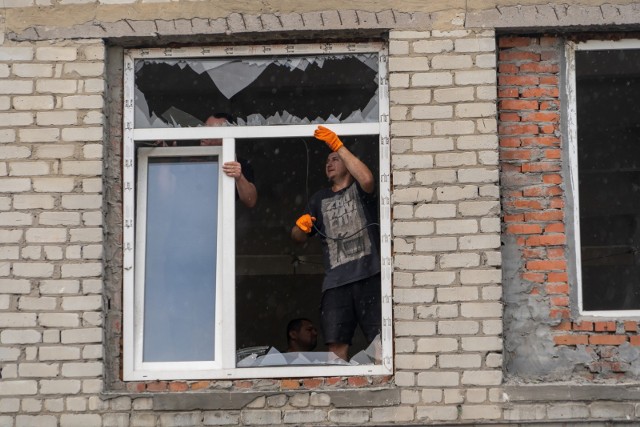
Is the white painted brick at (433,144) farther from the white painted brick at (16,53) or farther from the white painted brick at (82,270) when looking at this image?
the white painted brick at (16,53)

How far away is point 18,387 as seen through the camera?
653 cm

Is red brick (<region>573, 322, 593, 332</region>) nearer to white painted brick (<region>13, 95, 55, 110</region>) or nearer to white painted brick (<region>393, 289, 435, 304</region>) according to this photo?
white painted brick (<region>393, 289, 435, 304</region>)

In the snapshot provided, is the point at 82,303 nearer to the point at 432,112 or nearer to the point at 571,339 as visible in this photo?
the point at 432,112

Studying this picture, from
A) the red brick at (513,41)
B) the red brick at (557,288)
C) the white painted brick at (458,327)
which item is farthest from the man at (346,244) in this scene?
the red brick at (513,41)

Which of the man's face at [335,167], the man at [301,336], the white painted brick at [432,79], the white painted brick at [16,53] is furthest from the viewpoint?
the man at [301,336]

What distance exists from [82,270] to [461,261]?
2.22 metres

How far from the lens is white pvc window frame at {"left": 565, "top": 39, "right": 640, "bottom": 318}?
21.9 feet

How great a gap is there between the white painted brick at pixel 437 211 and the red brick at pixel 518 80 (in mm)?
857

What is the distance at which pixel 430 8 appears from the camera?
6758mm

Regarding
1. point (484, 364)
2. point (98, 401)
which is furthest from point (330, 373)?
point (98, 401)

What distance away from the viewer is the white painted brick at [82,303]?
658 centimetres

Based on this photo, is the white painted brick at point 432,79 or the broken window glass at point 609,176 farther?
the broken window glass at point 609,176

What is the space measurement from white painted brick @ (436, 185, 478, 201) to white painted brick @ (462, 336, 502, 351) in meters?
0.82

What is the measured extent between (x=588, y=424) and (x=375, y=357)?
1283mm
